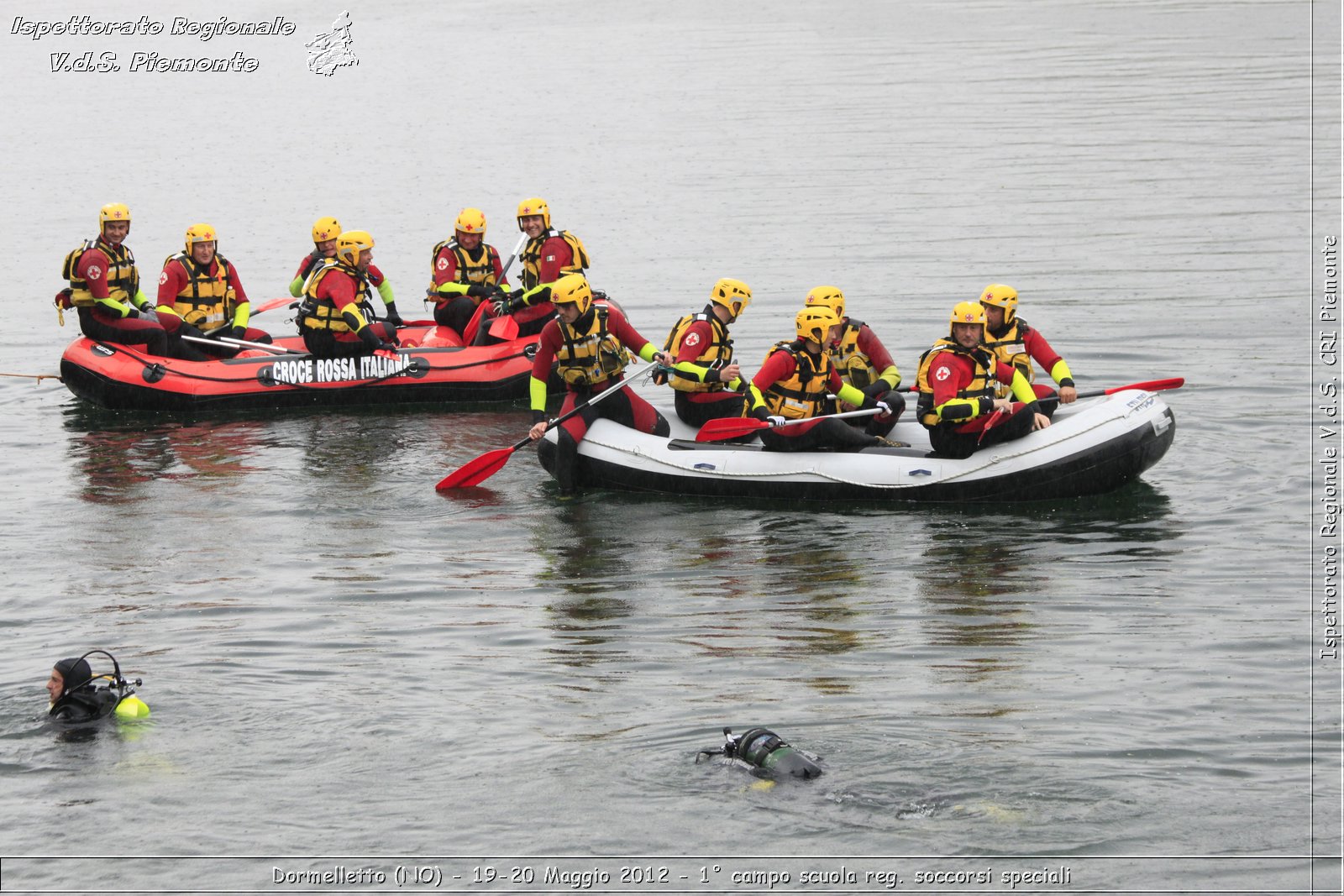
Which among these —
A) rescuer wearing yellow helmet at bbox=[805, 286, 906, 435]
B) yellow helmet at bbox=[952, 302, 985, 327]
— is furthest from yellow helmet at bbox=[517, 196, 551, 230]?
yellow helmet at bbox=[952, 302, 985, 327]

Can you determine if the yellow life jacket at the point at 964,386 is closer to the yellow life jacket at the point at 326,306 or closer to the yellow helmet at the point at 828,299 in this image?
the yellow helmet at the point at 828,299

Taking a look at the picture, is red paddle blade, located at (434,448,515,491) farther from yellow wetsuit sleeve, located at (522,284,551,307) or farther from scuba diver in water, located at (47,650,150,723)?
scuba diver in water, located at (47,650,150,723)

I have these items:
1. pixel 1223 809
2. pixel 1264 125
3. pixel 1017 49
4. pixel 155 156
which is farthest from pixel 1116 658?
pixel 1017 49

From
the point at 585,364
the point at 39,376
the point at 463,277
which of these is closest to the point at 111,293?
the point at 39,376

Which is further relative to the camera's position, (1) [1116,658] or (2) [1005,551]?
(2) [1005,551]

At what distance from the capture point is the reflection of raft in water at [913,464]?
13.9 metres

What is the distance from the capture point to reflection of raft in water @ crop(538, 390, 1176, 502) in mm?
13938

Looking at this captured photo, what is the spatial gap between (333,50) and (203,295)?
117 feet

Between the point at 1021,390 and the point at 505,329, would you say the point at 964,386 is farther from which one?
the point at 505,329

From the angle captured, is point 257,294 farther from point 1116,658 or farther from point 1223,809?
point 1223,809

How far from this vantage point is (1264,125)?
3294 centimetres

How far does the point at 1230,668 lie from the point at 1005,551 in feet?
8.61

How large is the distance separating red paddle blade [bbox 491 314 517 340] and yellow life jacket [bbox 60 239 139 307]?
3.75 meters

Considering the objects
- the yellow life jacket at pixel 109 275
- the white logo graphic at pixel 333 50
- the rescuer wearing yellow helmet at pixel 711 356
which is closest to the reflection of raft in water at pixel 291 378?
the yellow life jacket at pixel 109 275
